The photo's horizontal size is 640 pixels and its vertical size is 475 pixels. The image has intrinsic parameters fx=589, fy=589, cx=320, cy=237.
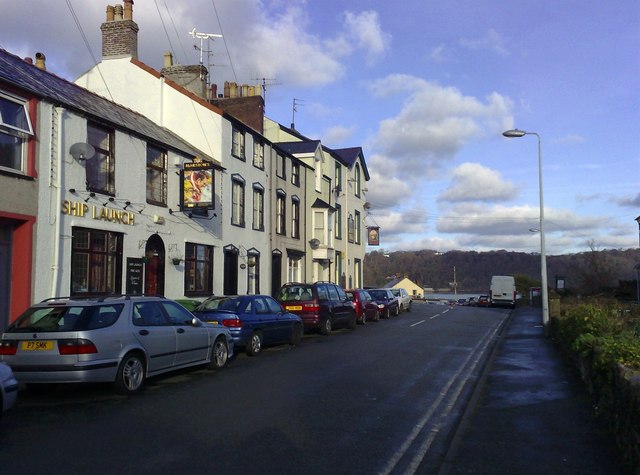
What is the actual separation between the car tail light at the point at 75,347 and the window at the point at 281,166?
21073 mm

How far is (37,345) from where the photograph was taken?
8891 mm

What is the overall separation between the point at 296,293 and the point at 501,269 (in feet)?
224

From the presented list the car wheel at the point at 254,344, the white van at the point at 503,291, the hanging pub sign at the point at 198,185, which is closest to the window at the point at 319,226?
the hanging pub sign at the point at 198,185

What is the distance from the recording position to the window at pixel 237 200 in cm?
2419

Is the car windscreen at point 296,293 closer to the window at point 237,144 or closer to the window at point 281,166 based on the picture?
the window at point 237,144

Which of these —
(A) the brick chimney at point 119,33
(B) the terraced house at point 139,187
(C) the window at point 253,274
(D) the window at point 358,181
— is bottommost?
(C) the window at point 253,274

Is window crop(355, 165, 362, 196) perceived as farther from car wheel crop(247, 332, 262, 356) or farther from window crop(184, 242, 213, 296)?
car wheel crop(247, 332, 262, 356)

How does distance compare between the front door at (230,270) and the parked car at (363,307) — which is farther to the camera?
the parked car at (363,307)

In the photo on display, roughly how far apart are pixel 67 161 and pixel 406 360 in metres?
9.77

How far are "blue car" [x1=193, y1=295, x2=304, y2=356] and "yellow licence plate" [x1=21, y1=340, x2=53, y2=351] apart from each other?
203 inches

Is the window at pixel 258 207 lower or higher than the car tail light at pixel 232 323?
higher

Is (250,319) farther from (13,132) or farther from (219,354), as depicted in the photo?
(13,132)

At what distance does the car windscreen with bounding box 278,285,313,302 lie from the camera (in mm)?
20094

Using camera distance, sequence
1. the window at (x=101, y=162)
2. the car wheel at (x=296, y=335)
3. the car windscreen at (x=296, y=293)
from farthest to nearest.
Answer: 1. the car windscreen at (x=296, y=293)
2. the car wheel at (x=296, y=335)
3. the window at (x=101, y=162)
